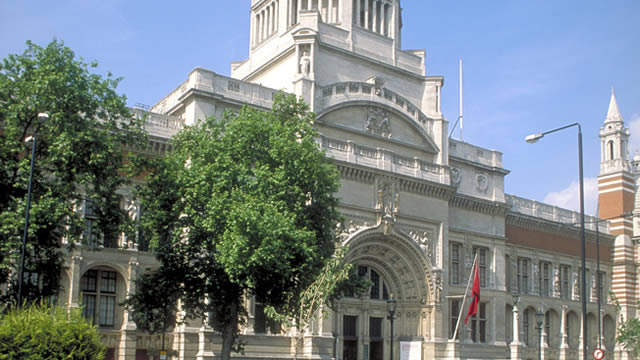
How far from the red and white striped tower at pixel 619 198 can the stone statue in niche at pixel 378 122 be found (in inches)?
1141

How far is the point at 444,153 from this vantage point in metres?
50.4

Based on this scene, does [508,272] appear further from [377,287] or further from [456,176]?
[377,287]

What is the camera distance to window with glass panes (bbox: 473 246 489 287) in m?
52.7

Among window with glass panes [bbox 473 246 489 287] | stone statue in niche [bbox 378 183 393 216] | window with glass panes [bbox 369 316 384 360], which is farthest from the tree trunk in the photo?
window with glass panes [bbox 473 246 489 287]

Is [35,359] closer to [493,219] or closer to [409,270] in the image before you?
[409,270]

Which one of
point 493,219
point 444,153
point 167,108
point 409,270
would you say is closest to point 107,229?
point 167,108

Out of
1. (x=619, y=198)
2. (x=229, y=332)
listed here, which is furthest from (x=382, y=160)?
(x=619, y=198)

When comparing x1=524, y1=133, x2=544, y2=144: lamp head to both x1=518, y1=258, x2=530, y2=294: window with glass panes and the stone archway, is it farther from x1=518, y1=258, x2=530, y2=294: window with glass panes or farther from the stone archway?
x1=518, y1=258, x2=530, y2=294: window with glass panes

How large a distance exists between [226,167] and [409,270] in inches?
718

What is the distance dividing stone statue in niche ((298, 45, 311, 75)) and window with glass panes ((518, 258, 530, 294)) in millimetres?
23662

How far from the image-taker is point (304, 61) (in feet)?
152

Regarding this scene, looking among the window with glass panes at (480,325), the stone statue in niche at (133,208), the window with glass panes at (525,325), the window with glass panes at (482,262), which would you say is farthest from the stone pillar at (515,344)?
the stone statue in niche at (133,208)

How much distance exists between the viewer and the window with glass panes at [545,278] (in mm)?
59625

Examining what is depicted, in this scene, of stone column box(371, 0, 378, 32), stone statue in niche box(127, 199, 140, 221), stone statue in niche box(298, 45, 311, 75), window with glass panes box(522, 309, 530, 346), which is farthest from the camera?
window with glass panes box(522, 309, 530, 346)
